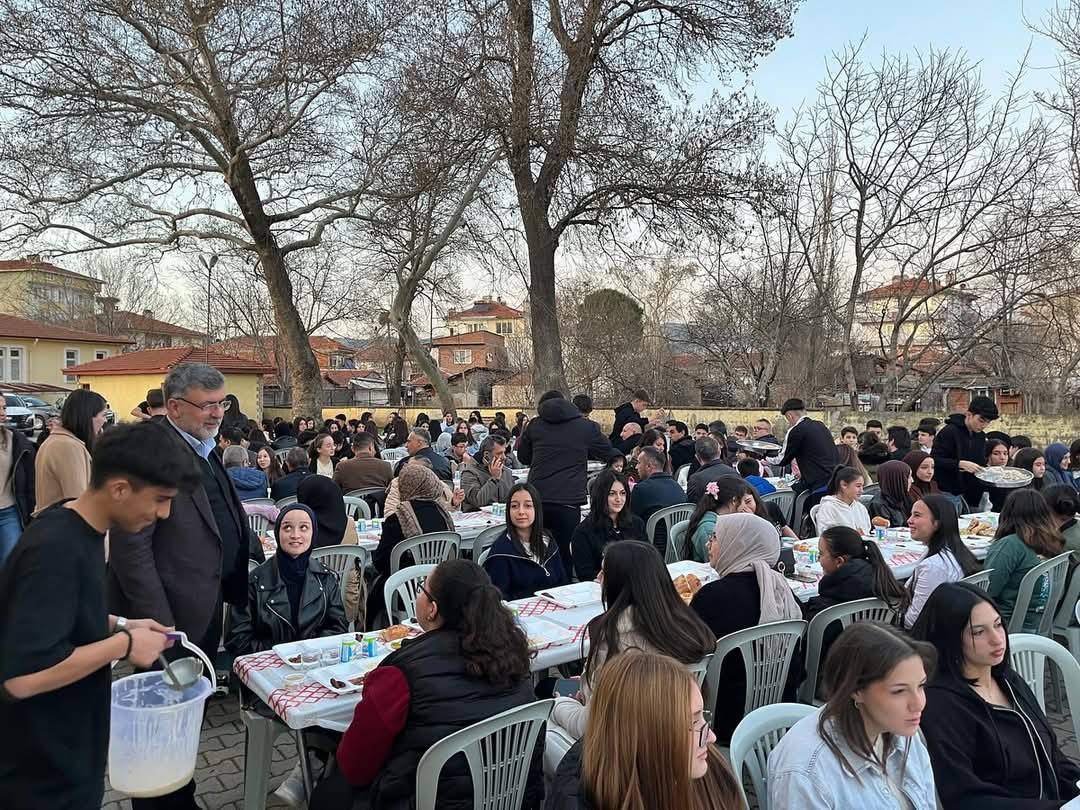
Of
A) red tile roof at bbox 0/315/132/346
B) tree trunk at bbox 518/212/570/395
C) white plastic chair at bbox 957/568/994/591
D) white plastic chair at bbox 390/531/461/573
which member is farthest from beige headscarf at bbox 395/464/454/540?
red tile roof at bbox 0/315/132/346

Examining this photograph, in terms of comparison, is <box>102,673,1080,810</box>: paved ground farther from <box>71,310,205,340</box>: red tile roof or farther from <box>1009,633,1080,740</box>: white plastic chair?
<box>71,310,205,340</box>: red tile roof

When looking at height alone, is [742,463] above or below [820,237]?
below

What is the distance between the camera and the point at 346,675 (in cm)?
329

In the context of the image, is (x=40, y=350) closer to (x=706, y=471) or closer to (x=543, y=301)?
(x=543, y=301)

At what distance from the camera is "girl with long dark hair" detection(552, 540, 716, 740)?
119 inches

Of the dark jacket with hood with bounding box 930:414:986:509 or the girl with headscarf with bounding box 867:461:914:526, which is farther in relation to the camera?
the dark jacket with hood with bounding box 930:414:986:509

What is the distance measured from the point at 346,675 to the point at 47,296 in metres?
53.8

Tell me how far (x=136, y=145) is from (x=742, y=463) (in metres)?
15.6

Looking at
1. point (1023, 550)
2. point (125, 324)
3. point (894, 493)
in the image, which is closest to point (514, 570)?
point (1023, 550)

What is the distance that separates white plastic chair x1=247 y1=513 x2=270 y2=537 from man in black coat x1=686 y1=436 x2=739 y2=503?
153 inches

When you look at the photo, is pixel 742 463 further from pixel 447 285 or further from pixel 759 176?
pixel 447 285

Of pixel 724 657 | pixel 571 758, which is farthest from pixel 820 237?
pixel 571 758

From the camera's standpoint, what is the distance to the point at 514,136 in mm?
14258

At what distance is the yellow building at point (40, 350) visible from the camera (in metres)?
39.7
